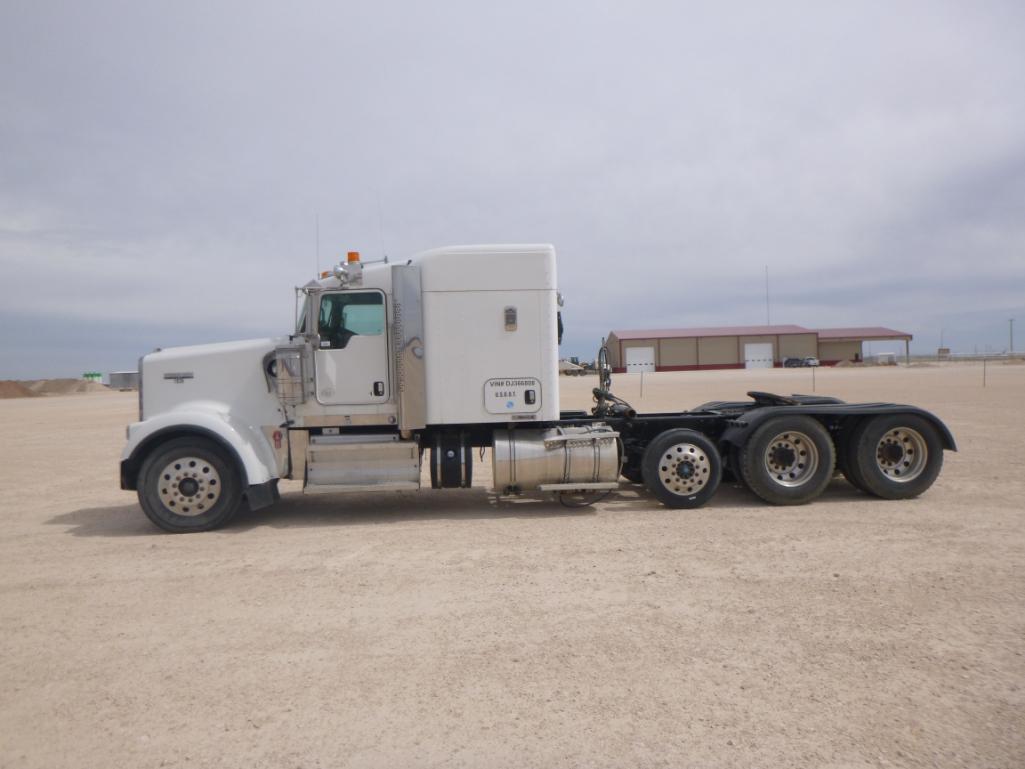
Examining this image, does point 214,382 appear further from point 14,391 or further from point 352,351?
point 14,391

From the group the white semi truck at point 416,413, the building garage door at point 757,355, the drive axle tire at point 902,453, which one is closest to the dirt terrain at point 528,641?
the drive axle tire at point 902,453

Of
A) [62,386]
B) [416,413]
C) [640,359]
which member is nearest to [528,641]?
[416,413]

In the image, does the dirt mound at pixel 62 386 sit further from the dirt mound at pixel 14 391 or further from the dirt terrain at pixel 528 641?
the dirt terrain at pixel 528 641

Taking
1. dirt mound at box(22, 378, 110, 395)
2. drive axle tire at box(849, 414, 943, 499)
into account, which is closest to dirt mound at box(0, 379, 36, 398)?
dirt mound at box(22, 378, 110, 395)

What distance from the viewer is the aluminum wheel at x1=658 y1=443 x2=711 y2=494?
782cm

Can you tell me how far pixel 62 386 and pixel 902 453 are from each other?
265ft

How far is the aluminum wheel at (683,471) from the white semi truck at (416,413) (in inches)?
0.5

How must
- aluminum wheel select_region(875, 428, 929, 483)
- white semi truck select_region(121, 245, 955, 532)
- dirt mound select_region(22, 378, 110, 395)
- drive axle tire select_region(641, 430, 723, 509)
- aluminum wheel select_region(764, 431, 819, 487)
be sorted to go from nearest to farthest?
1. white semi truck select_region(121, 245, 955, 532)
2. drive axle tire select_region(641, 430, 723, 509)
3. aluminum wheel select_region(764, 431, 819, 487)
4. aluminum wheel select_region(875, 428, 929, 483)
5. dirt mound select_region(22, 378, 110, 395)

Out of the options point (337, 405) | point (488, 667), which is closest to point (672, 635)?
point (488, 667)

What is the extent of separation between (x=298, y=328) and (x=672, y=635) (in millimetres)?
5450

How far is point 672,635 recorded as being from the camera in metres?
4.16

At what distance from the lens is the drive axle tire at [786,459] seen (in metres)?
7.82

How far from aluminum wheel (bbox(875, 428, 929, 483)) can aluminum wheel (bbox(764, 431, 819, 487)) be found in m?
0.86

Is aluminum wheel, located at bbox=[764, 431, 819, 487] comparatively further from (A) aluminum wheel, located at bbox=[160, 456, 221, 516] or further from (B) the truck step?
(A) aluminum wheel, located at bbox=[160, 456, 221, 516]
